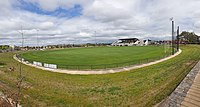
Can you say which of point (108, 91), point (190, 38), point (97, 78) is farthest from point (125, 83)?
point (190, 38)

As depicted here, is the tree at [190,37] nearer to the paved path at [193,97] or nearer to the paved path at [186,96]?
the paved path at [186,96]

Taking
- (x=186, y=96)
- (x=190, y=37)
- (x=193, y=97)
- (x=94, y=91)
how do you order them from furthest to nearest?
(x=190, y=37) → (x=94, y=91) → (x=186, y=96) → (x=193, y=97)

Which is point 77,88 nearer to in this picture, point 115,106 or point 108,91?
point 108,91

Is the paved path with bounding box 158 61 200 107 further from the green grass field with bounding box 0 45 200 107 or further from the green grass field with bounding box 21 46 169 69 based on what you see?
the green grass field with bounding box 21 46 169 69

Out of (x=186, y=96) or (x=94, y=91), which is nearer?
(x=186, y=96)

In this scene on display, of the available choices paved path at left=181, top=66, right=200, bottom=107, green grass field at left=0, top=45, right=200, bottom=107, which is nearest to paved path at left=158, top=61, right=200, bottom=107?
paved path at left=181, top=66, right=200, bottom=107

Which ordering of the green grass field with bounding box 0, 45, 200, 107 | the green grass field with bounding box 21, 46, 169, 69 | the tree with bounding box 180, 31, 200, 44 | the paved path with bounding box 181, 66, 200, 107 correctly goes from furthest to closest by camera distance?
the tree with bounding box 180, 31, 200, 44, the green grass field with bounding box 21, 46, 169, 69, the green grass field with bounding box 0, 45, 200, 107, the paved path with bounding box 181, 66, 200, 107

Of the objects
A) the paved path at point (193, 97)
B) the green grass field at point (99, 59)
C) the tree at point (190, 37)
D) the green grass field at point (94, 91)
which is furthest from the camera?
the tree at point (190, 37)

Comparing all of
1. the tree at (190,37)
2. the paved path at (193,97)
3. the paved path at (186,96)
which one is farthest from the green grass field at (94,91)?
the tree at (190,37)

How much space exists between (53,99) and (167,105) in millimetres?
11772

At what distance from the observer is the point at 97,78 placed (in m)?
26.6

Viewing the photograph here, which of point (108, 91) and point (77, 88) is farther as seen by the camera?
point (77, 88)

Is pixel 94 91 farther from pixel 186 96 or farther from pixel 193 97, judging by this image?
pixel 193 97

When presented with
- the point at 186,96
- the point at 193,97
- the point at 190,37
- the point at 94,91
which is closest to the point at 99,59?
the point at 94,91
